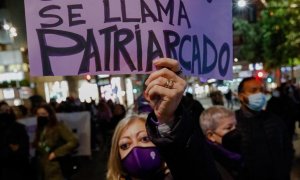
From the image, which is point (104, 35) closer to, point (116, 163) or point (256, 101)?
point (116, 163)

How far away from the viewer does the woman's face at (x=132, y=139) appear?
8.32ft

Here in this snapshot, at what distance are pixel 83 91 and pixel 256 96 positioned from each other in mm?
31670

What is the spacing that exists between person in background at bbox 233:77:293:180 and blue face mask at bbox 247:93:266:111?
0.52ft

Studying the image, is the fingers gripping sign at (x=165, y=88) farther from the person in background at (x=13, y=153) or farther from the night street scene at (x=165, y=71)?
the person in background at (x=13, y=153)

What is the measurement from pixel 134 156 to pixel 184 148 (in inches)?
31.6

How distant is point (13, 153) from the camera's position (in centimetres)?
640

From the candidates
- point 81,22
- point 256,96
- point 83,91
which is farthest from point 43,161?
point 83,91

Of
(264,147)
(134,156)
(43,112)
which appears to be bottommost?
(264,147)

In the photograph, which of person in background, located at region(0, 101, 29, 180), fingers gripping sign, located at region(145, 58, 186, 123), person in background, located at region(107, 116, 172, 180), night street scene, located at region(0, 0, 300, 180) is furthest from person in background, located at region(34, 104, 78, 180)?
fingers gripping sign, located at region(145, 58, 186, 123)

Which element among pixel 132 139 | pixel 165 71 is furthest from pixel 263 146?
pixel 165 71

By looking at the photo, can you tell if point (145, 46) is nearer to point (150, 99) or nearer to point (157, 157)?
point (150, 99)

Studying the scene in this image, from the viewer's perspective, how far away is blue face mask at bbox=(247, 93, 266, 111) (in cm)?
458

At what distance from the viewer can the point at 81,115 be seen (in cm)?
1017

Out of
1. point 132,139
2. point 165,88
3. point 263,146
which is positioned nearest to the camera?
point 165,88
